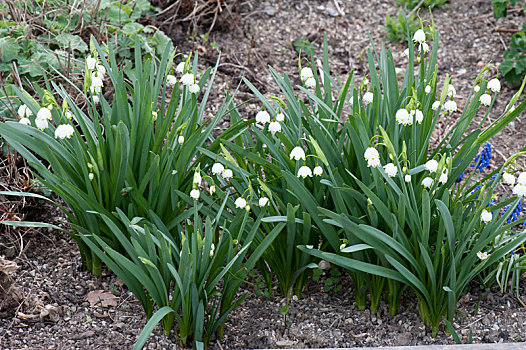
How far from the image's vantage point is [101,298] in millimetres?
2510

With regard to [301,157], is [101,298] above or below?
below

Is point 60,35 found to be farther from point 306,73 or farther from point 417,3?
point 417,3

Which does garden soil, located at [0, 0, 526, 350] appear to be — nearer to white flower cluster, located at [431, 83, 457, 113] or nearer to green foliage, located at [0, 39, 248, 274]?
green foliage, located at [0, 39, 248, 274]

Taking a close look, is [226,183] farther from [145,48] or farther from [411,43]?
[145,48]

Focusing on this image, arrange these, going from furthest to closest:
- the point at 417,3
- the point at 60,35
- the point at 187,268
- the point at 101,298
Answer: the point at 417,3, the point at 60,35, the point at 101,298, the point at 187,268

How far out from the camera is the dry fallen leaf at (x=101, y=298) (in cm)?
249

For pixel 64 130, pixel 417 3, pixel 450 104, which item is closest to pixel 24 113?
pixel 64 130

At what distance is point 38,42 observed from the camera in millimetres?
3412

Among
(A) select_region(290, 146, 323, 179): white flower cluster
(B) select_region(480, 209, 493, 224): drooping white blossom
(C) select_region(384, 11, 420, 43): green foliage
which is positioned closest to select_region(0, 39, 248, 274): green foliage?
(A) select_region(290, 146, 323, 179): white flower cluster

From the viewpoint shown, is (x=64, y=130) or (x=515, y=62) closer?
(x=64, y=130)

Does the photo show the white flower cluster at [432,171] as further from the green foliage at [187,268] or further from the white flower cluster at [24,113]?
the white flower cluster at [24,113]

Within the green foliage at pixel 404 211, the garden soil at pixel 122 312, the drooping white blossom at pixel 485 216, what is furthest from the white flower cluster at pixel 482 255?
the garden soil at pixel 122 312

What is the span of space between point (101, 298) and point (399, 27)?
119 inches

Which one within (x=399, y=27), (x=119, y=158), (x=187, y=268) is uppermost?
(x=399, y=27)
